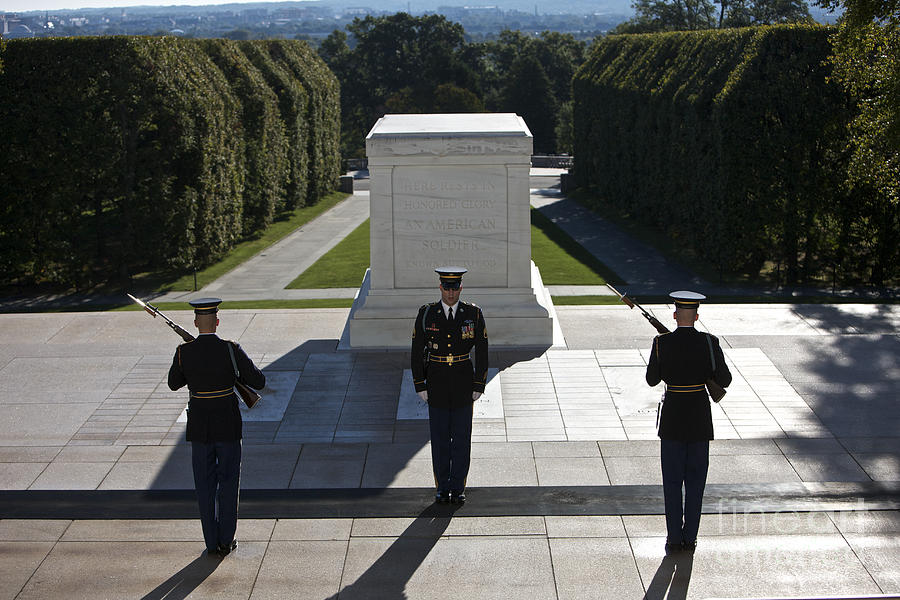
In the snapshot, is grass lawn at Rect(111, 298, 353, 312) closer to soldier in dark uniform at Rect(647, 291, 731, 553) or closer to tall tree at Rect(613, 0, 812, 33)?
soldier in dark uniform at Rect(647, 291, 731, 553)

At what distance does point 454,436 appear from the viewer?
6.77 m

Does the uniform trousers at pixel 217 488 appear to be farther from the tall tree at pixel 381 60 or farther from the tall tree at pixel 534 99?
the tall tree at pixel 381 60

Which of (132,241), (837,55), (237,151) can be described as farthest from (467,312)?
(237,151)

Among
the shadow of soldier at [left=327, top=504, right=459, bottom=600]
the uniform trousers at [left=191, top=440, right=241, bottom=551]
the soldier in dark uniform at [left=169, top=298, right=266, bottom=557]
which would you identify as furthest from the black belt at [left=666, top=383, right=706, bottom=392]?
the uniform trousers at [left=191, top=440, right=241, bottom=551]

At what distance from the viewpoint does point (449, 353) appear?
22.4 feet

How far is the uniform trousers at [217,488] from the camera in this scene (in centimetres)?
600

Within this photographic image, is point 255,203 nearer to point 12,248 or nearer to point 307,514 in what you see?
point 12,248

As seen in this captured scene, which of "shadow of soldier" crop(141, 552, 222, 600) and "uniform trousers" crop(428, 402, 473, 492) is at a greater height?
"uniform trousers" crop(428, 402, 473, 492)

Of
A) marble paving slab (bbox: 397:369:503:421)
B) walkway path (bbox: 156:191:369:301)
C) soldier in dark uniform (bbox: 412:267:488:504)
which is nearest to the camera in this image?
soldier in dark uniform (bbox: 412:267:488:504)

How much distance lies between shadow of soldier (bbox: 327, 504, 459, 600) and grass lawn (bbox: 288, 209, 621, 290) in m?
9.92

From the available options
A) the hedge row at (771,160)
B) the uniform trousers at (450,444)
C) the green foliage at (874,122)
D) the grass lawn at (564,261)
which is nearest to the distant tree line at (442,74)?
the grass lawn at (564,261)

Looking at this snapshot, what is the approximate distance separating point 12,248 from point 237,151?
5875 mm

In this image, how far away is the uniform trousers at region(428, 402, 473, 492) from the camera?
6.73 metres

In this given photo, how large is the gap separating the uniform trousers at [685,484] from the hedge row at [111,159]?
43.8 feet
